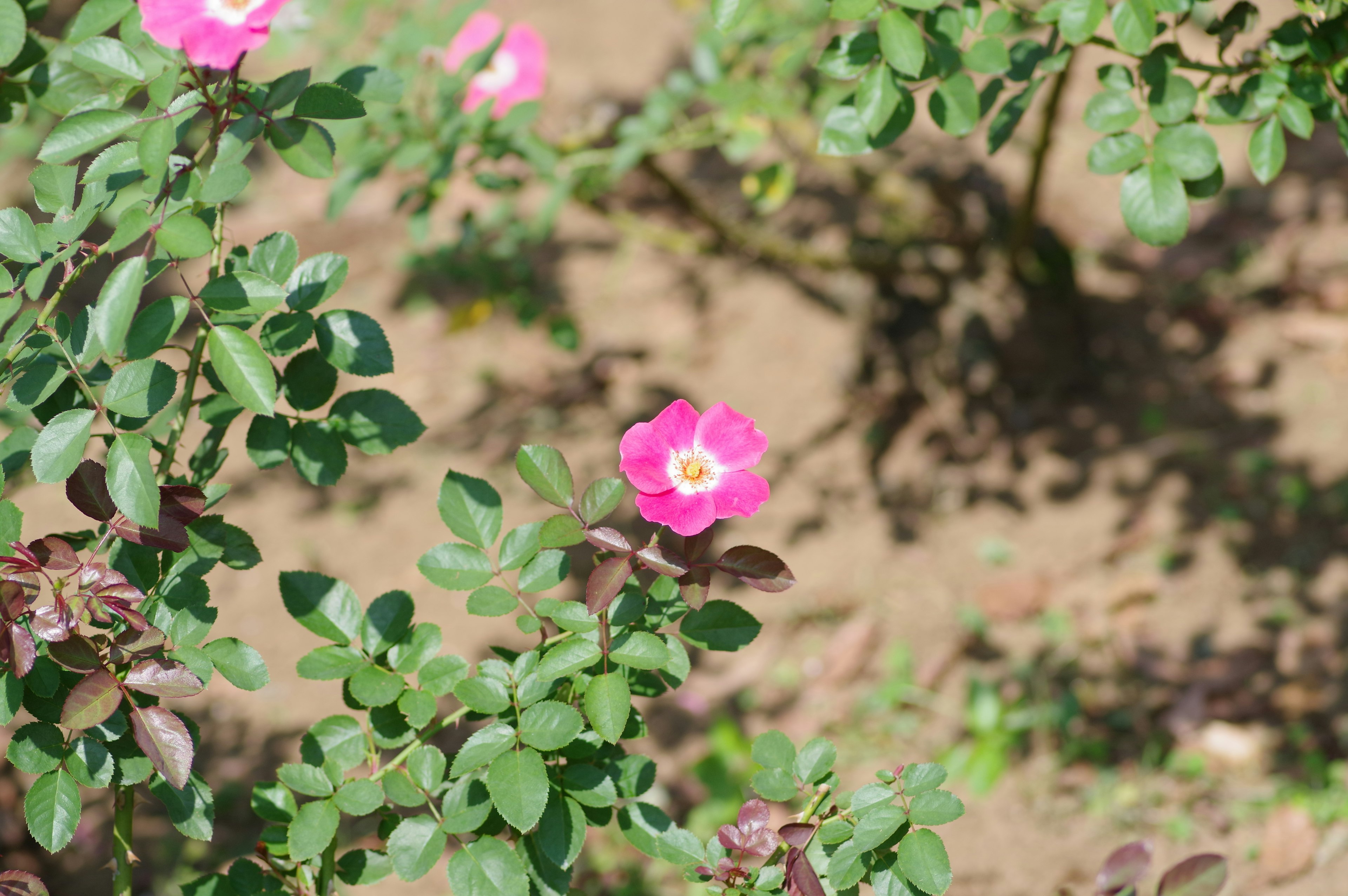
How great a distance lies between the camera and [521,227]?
284cm

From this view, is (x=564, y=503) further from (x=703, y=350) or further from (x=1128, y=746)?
(x=703, y=350)

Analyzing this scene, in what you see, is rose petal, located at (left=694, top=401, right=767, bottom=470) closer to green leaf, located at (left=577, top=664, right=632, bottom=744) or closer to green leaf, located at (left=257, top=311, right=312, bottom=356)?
green leaf, located at (left=577, top=664, right=632, bottom=744)

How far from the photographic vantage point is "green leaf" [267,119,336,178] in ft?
3.41

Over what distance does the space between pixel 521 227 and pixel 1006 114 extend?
5.64ft

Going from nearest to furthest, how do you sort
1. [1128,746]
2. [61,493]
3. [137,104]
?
1. [1128,746]
2. [61,493]
3. [137,104]

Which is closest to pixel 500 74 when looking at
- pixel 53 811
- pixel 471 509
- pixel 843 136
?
pixel 843 136

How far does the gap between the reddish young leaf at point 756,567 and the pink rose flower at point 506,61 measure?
6.25 ft

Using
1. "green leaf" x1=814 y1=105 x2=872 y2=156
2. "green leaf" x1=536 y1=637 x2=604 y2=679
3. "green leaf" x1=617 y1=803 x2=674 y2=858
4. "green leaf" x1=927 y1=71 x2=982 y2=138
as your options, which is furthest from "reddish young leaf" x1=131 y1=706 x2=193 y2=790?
"green leaf" x1=927 y1=71 x2=982 y2=138

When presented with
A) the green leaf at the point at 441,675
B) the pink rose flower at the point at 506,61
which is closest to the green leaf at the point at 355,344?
the green leaf at the point at 441,675

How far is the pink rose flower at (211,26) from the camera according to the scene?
0.98 metres

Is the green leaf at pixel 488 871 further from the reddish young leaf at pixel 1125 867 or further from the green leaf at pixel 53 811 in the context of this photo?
the reddish young leaf at pixel 1125 867

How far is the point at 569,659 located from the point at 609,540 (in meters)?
0.12

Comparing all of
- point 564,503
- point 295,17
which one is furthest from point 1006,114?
point 295,17

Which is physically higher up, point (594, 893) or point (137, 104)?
point (137, 104)
